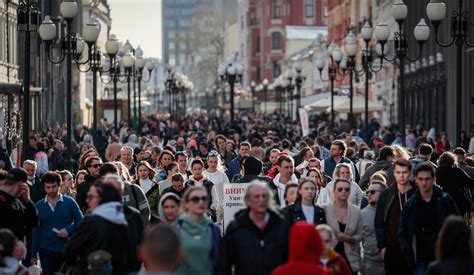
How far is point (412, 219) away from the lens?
49.1 ft

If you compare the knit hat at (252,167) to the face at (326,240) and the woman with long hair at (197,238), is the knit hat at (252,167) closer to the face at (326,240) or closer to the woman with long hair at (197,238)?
the woman with long hair at (197,238)

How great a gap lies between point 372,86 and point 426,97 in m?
22.2

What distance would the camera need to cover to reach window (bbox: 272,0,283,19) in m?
164

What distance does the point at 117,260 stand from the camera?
12.8 meters

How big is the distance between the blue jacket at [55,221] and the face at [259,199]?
13.5 feet

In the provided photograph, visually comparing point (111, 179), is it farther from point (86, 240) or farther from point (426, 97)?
point (426, 97)

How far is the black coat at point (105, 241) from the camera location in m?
12.8

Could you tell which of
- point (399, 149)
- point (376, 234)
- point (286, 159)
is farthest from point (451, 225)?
point (399, 149)

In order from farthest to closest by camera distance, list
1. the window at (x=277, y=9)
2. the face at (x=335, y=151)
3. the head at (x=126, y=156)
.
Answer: the window at (x=277, y=9)
the face at (x=335, y=151)
the head at (x=126, y=156)

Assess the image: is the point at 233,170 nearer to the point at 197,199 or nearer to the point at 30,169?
the point at 30,169

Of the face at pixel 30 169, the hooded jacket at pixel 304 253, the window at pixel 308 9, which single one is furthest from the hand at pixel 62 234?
the window at pixel 308 9

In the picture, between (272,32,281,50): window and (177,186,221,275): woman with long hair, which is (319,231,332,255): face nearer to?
(177,186,221,275): woman with long hair

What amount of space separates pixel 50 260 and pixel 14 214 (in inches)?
36.5

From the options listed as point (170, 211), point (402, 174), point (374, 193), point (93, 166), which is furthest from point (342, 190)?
point (93, 166)
